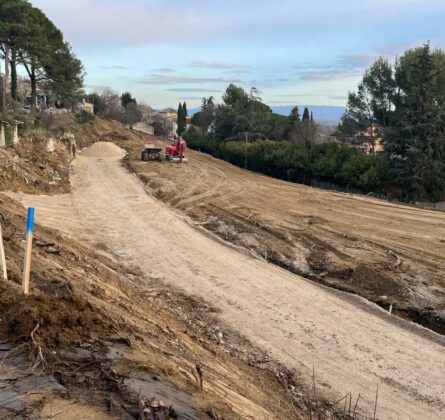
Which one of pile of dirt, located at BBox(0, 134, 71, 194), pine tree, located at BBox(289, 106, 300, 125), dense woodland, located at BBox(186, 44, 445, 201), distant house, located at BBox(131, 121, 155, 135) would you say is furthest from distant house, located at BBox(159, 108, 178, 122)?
pile of dirt, located at BBox(0, 134, 71, 194)

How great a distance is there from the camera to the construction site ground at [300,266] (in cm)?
907

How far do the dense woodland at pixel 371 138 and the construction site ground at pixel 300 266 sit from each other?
641 centimetres

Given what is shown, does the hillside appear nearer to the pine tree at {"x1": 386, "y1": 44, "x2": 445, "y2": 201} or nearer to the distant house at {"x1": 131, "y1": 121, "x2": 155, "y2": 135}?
the pine tree at {"x1": 386, "y1": 44, "x2": 445, "y2": 201}

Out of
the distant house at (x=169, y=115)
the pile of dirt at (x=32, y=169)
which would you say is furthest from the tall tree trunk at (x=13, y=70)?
the distant house at (x=169, y=115)

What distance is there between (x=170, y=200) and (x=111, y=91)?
86.1 metres

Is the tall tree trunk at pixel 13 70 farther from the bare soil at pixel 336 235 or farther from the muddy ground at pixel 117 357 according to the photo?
the muddy ground at pixel 117 357

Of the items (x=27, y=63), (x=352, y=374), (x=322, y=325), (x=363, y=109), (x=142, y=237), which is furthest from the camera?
(x=363, y=109)

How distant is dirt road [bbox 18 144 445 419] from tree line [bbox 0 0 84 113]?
65.9 feet

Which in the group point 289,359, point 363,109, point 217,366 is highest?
point 363,109

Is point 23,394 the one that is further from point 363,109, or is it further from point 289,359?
point 363,109

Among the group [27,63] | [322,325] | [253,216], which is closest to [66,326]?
[322,325]

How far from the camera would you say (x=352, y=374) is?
8.80 m

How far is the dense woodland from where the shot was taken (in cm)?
3020

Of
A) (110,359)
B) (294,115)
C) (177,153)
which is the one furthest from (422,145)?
(294,115)
